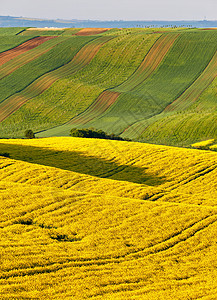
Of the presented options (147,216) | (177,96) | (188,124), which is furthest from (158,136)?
(147,216)

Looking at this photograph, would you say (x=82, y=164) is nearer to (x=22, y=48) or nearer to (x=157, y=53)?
(x=157, y=53)

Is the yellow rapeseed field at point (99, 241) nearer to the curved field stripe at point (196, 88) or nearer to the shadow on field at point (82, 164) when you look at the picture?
the shadow on field at point (82, 164)

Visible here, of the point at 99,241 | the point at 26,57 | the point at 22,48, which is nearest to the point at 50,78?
the point at 26,57

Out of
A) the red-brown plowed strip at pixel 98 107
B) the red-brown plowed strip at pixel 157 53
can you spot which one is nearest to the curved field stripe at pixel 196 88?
the red-brown plowed strip at pixel 98 107

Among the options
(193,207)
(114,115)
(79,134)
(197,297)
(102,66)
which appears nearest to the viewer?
(197,297)

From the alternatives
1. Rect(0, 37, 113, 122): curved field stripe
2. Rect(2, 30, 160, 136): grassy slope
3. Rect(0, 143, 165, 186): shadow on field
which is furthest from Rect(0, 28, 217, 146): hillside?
Rect(0, 143, 165, 186): shadow on field

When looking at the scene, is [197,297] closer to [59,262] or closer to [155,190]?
[59,262]
